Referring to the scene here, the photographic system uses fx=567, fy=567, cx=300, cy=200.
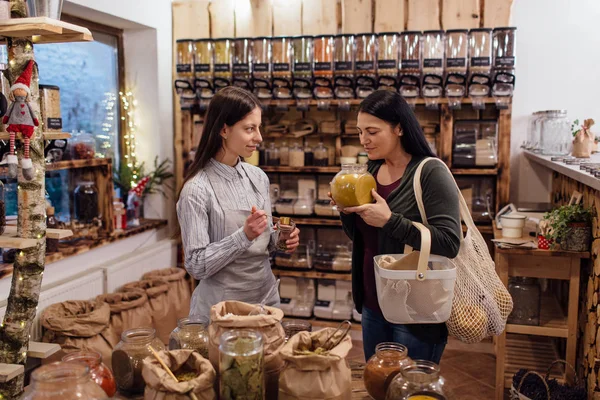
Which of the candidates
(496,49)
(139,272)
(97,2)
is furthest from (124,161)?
(496,49)

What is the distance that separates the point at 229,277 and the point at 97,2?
8.07ft

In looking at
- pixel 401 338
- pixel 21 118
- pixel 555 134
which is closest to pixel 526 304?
pixel 555 134

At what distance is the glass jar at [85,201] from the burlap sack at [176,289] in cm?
59

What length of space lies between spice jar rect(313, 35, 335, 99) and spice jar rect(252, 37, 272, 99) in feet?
1.12

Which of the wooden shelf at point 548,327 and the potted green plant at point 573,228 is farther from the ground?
the potted green plant at point 573,228

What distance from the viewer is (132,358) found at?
1.40 meters

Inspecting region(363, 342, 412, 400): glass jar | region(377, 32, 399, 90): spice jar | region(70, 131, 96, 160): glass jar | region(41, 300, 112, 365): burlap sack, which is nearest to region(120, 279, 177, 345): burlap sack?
region(41, 300, 112, 365): burlap sack

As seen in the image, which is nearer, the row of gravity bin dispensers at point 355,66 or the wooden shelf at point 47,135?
the wooden shelf at point 47,135

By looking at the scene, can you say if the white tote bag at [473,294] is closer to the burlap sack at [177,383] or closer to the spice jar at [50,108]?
the burlap sack at [177,383]

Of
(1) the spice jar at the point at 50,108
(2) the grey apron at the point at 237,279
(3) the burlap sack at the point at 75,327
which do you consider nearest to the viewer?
(2) the grey apron at the point at 237,279

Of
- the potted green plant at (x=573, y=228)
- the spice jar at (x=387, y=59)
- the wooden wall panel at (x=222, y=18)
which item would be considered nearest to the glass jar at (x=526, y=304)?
the potted green plant at (x=573, y=228)

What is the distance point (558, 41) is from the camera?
4.09 m

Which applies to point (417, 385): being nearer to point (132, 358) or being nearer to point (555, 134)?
point (132, 358)

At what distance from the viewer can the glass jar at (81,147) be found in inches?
141
